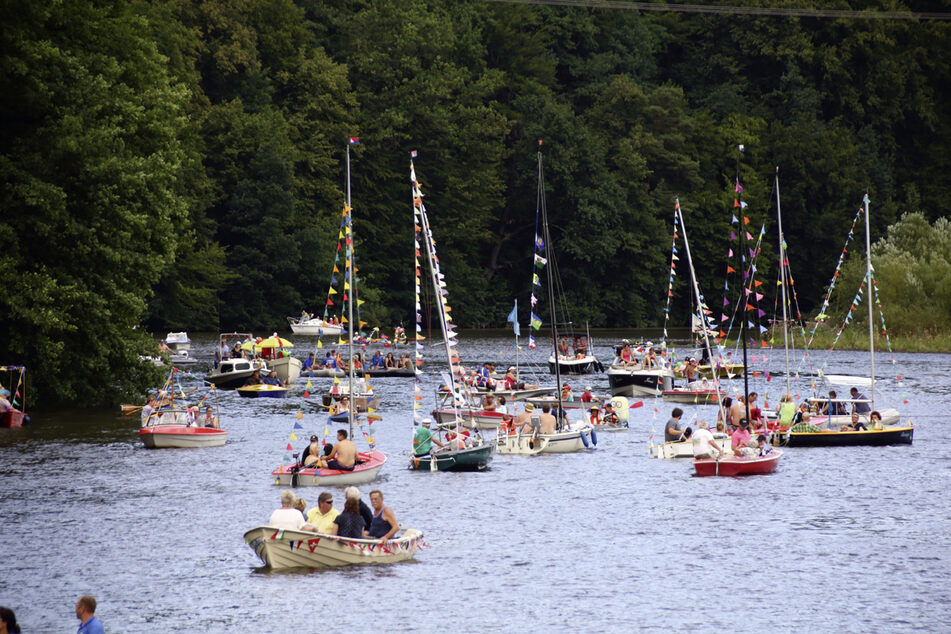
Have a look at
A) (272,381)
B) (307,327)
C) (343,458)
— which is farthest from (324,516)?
(307,327)

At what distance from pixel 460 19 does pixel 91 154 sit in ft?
284

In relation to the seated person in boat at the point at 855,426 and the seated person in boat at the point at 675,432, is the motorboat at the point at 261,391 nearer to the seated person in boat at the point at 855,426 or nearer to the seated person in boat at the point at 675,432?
the seated person in boat at the point at 675,432

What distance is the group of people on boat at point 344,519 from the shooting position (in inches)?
1095

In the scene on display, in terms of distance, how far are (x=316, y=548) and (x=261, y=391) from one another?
40.6 m

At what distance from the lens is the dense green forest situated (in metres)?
114

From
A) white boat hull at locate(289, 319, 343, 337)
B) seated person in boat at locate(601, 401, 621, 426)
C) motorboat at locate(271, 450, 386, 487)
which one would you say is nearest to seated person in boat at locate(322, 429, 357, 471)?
motorboat at locate(271, 450, 386, 487)

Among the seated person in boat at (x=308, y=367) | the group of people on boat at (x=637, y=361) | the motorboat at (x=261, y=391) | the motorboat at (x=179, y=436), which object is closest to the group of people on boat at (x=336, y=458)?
the motorboat at (x=179, y=436)

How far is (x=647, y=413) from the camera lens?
205 feet

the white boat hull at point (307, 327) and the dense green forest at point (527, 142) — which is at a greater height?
the dense green forest at point (527, 142)

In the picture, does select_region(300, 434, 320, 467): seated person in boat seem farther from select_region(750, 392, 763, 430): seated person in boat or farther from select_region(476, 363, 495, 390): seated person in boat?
select_region(476, 363, 495, 390): seated person in boat

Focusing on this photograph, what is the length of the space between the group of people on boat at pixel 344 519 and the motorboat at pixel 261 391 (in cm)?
3946

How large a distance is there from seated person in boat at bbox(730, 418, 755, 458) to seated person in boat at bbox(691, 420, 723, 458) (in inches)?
19.5

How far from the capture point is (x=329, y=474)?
37375mm

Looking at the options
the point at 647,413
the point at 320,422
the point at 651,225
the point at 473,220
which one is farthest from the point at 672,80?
the point at 320,422
